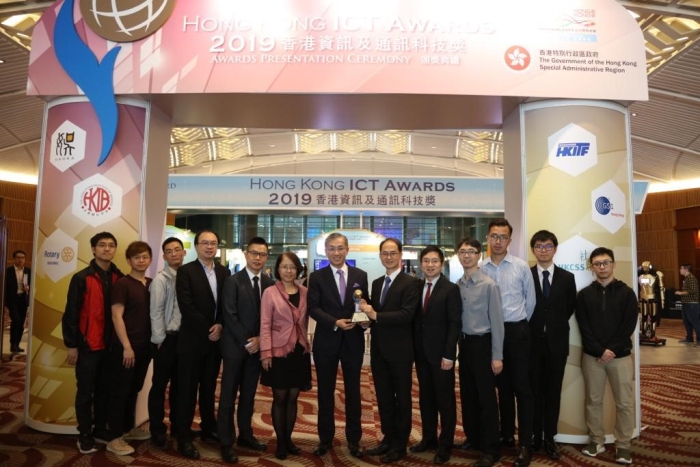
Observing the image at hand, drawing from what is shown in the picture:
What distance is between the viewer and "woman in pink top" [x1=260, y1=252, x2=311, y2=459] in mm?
3281

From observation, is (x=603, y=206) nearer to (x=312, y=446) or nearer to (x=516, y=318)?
(x=516, y=318)

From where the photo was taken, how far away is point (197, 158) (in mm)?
18047

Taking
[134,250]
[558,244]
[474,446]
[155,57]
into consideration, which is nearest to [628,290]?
[558,244]

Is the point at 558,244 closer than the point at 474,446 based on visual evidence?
No

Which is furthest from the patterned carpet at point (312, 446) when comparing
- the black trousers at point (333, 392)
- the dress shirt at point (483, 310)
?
the dress shirt at point (483, 310)

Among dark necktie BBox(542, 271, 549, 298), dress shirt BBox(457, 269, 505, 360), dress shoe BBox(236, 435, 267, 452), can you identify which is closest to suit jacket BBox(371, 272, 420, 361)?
dress shirt BBox(457, 269, 505, 360)

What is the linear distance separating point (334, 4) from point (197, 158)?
49.4 ft

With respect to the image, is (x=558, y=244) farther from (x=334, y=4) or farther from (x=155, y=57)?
(x=155, y=57)

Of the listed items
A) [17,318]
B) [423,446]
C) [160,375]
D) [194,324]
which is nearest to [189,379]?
[160,375]

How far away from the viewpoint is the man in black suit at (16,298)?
7242 mm

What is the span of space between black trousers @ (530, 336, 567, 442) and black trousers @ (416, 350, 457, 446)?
1.81 feet

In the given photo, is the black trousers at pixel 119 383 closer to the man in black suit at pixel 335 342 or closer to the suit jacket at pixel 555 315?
the man in black suit at pixel 335 342

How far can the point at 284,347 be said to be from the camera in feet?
10.8

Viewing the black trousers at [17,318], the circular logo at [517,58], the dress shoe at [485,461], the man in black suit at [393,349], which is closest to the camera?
the dress shoe at [485,461]
